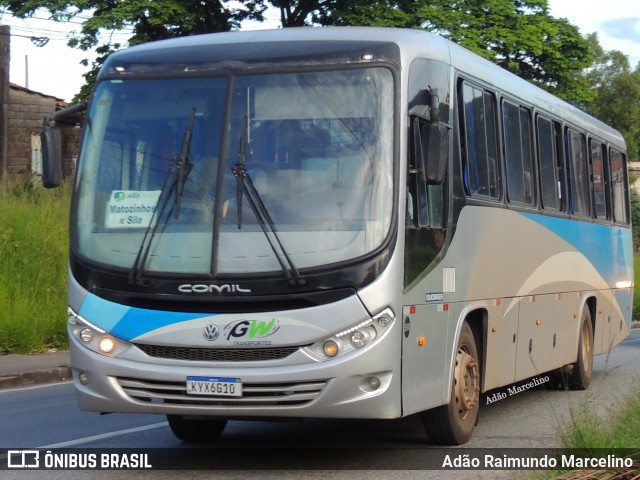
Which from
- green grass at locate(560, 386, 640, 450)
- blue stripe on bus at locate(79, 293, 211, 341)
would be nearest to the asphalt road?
green grass at locate(560, 386, 640, 450)

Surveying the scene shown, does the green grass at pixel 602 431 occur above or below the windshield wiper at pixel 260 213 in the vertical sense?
below

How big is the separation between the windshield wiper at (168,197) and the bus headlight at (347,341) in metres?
1.28

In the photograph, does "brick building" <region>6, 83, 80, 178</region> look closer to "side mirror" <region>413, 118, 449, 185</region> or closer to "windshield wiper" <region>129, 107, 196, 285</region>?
"windshield wiper" <region>129, 107, 196, 285</region>

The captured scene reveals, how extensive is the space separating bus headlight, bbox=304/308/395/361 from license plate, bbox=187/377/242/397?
0.51 meters

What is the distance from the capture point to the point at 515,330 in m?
11.2

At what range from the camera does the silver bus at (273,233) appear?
7.88 meters

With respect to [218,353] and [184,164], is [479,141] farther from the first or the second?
[218,353]

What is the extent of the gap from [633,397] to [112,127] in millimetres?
4554

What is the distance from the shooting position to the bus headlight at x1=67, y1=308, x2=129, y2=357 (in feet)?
26.7

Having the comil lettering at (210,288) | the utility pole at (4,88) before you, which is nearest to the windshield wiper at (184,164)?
the comil lettering at (210,288)

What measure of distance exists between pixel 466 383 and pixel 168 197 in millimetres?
2938

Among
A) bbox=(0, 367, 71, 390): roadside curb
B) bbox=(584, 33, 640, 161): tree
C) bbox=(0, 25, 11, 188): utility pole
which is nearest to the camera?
bbox=(0, 367, 71, 390): roadside curb

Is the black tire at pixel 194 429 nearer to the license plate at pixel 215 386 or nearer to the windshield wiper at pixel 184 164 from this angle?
the license plate at pixel 215 386

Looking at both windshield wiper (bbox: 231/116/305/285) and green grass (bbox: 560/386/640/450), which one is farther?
windshield wiper (bbox: 231/116/305/285)
